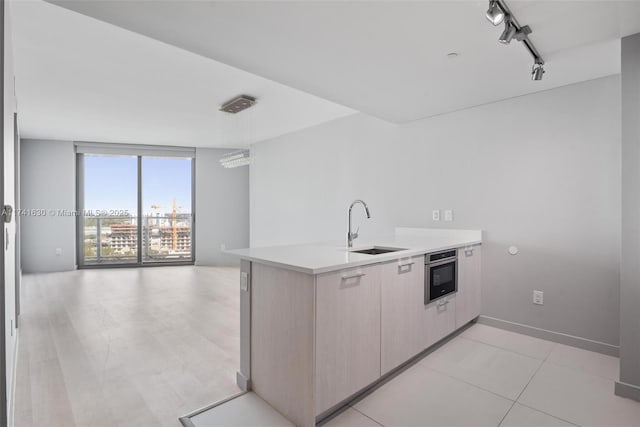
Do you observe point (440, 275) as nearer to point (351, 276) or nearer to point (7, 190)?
point (351, 276)

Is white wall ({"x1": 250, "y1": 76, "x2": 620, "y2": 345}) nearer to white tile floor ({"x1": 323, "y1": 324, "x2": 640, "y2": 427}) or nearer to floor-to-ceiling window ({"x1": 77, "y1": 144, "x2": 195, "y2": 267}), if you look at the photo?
white tile floor ({"x1": 323, "y1": 324, "x2": 640, "y2": 427})

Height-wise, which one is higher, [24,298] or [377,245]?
[377,245]

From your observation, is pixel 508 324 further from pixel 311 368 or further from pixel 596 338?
pixel 311 368

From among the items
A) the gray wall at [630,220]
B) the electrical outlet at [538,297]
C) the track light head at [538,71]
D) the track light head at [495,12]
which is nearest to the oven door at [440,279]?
the electrical outlet at [538,297]

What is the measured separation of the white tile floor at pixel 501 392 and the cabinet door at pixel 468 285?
1.11ft

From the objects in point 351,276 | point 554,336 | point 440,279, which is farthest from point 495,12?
point 554,336

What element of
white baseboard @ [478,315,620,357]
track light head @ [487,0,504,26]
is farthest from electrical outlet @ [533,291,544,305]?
track light head @ [487,0,504,26]

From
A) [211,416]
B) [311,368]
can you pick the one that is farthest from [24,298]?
[311,368]

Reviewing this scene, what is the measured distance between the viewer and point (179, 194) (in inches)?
286

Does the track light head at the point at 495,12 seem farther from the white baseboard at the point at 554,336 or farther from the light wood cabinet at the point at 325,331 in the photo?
the white baseboard at the point at 554,336

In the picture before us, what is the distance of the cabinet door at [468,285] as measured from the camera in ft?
10.1

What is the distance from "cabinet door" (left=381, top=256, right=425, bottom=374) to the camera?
7.14 ft

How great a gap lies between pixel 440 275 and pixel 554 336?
4.24 ft

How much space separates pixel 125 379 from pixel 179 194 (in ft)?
18.0
